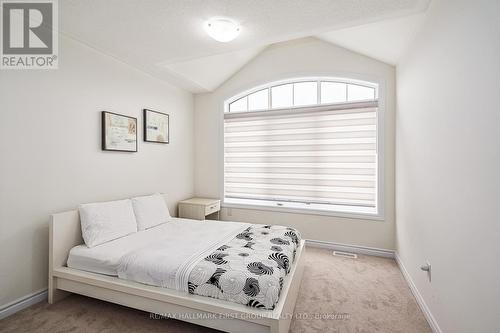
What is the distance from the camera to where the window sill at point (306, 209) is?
3221 mm

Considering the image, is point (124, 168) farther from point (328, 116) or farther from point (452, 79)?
point (452, 79)

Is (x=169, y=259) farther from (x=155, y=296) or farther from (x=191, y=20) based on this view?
(x=191, y=20)

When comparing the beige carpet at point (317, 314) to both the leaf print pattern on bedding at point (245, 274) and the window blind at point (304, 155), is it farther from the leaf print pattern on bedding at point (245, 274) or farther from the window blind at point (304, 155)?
the window blind at point (304, 155)

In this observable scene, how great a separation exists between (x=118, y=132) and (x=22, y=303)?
1853 mm

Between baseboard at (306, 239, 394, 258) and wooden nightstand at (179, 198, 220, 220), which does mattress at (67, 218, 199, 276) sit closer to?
wooden nightstand at (179, 198, 220, 220)

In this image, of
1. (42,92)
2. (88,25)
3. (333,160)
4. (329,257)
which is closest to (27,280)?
(42,92)

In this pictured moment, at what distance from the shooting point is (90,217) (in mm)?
2209

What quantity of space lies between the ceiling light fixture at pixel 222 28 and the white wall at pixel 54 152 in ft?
4.82

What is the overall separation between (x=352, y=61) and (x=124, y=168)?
3.47m

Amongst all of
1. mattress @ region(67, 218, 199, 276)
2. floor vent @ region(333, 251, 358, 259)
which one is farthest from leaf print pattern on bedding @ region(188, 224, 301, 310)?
floor vent @ region(333, 251, 358, 259)

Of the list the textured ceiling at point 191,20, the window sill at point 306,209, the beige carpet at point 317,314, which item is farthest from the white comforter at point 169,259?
the textured ceiling at point 191,20

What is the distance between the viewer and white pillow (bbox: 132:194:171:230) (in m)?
2.68

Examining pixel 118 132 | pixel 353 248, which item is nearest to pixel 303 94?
pixel 353 248

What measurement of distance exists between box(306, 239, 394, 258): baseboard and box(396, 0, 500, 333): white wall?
89 cm
